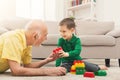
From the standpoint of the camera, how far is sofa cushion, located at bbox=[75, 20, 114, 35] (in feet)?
13.1

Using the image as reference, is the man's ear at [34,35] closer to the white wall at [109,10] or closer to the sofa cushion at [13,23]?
the sofa cushion at [13,23]

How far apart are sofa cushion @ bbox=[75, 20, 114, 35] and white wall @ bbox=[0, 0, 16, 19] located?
2.15 metres

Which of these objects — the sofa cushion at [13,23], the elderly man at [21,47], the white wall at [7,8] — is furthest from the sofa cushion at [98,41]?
the white wall at [7,8]

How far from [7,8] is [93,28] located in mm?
2452

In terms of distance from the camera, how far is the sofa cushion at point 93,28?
3992mm

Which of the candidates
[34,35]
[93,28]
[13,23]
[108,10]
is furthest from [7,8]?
[34,35]

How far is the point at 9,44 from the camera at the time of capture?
1733mm

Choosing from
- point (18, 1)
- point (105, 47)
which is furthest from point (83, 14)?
point (105, 47)

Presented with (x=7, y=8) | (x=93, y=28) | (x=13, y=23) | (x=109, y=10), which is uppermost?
(x=7, y=8)

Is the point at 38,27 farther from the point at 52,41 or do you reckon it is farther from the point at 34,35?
the point at 52,41

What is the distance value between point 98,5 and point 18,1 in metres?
1.83

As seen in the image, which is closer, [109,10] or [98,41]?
[98,41]

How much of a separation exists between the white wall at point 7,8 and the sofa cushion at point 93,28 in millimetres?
2148

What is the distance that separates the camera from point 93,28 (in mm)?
4043
